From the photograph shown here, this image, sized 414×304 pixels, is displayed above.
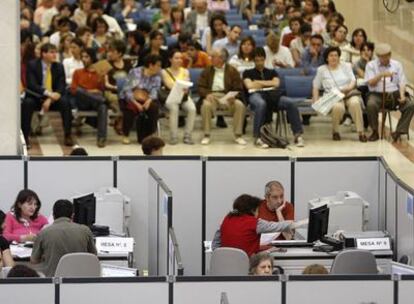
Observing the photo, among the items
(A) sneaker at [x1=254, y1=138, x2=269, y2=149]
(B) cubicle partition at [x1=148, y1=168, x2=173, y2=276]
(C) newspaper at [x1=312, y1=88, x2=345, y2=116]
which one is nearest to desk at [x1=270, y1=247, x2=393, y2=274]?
(B) cubicle partition at [x1=148, y1=168, x2=173, y2=276]

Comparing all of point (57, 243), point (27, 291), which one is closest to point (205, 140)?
point (57, 243)

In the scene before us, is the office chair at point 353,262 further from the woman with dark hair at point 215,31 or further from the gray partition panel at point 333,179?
the woman with dark hair at point 215,31

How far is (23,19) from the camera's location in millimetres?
27625

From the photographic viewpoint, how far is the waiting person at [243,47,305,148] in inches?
910

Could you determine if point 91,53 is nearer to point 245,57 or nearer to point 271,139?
point 245,57

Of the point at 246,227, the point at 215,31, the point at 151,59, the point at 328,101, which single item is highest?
the point at 215,31

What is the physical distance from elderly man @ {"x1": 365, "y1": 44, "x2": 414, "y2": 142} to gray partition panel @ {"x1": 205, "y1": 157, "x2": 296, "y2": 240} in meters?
5.86

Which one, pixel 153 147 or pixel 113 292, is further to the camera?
pixel 153 147

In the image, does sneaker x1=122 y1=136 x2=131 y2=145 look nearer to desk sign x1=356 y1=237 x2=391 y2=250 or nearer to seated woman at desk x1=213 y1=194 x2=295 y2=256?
desk sign x1=356 y1=237 x2=391 y2=250

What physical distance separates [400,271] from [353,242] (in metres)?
2.38

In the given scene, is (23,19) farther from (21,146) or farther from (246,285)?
(246,285)

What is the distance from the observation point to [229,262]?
46.5 feet

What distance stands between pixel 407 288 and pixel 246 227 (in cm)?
330

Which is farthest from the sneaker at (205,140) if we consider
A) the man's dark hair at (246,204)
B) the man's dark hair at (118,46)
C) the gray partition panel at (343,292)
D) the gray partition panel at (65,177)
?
the gray partition panel at (343,292)
